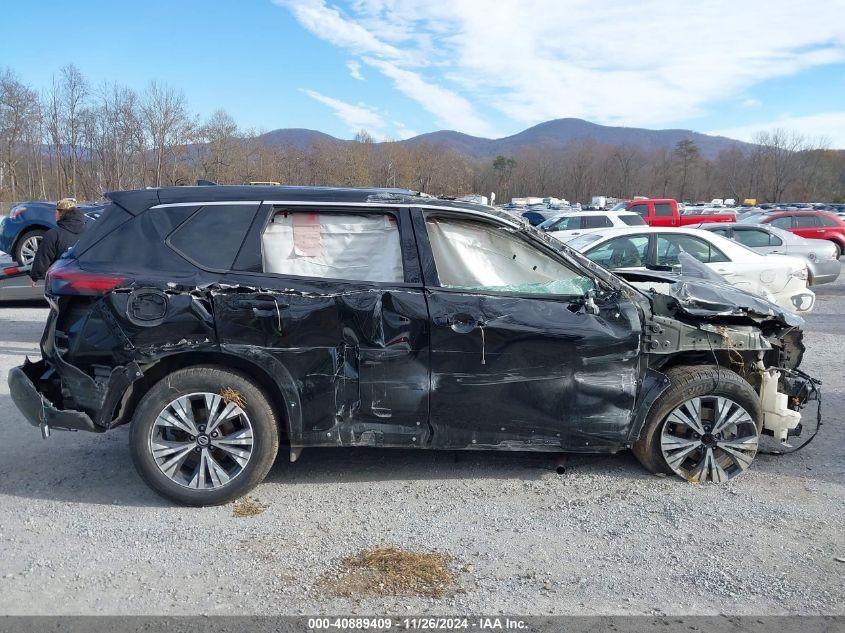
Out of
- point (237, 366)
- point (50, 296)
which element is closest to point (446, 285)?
point (237, 366)

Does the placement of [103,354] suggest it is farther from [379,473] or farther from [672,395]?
[672,395]

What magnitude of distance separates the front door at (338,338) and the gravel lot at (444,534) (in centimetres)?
53

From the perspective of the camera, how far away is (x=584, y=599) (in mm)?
3082

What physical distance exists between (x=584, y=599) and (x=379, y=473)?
1.80m

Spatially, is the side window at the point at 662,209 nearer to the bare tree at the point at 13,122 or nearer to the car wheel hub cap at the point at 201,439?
the car wheel hub cap at the point at 201,439

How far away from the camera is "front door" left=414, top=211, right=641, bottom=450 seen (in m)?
4.00

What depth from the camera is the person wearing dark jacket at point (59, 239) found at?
27.1ft

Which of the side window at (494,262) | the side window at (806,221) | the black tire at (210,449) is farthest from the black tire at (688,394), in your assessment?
the side window at (806,221)

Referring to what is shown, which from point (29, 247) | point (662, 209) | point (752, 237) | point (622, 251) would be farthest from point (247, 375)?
point (662, 209)

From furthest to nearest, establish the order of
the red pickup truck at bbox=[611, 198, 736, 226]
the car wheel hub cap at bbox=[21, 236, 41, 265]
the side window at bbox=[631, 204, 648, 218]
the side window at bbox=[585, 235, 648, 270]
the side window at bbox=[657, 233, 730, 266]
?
1. the side window at bbox=[631, 204, 648, 218]
2. the red pickup truck at bbox=[611, 198, 736, 226]
3. the car wheel hub cap at bbox=[21, 236, 41, 265]
4. the side window at bbox=[585, 235, 648, 270]
5. the side window at bbox=[657, 233, 730, 266]

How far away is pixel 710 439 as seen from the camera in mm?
4328

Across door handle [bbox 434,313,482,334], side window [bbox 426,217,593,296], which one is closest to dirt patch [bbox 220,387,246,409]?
door handle [bbox 434,313,482,334]

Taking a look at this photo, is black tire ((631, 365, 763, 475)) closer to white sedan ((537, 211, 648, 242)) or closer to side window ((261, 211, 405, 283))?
side window ((261, 211, 405, 283))

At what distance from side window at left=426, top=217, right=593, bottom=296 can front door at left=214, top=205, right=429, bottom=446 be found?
24 cm
